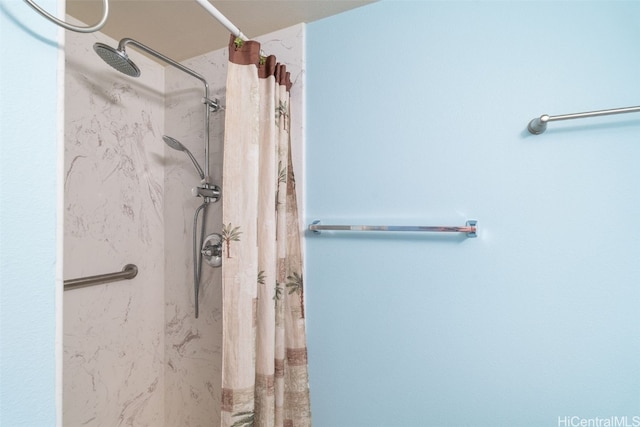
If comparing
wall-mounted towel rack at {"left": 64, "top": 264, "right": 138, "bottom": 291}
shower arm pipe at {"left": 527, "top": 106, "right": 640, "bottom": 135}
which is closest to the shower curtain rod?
shower arm pipe at {"left": 527, "top": 106, "right": 640, "bottom": 135}

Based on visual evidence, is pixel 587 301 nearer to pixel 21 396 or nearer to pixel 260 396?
pixel 260 396

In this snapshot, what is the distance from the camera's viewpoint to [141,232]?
1.39m

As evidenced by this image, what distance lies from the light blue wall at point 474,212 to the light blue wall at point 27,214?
2.66ft

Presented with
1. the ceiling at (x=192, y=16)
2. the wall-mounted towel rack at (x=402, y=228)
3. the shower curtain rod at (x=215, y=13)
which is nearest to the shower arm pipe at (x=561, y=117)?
the wall-mounted towel rack at (x=402, y=228)

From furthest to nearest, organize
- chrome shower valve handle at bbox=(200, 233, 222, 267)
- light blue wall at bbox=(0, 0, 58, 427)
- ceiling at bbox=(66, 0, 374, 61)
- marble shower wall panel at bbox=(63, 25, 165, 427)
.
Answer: chrome shower valve handle at bbox=(200, 233, 222, 267) < marble shower wall panel at bbox=(63, 25, 165, 427) < ceiling at bbox=(66, 0, 374, 61) < light blue wall at bbox=(0, 0, 58, 427)

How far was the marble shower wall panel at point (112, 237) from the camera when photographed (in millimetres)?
1143

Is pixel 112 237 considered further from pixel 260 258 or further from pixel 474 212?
pixel 474 212

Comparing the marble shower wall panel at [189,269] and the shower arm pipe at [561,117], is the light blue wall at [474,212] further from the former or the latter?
the marble shower wall panel at [189,269]

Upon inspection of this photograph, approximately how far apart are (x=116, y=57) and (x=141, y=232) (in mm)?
818

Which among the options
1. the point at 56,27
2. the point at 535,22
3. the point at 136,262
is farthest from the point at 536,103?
the point at 136,262

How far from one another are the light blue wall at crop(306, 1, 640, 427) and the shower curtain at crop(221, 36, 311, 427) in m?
0.11

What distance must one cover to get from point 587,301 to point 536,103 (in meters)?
0.61

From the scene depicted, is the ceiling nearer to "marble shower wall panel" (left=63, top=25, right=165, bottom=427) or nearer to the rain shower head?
"marble shower wall panel" (left=63, top=25, right=165, bottom=427)

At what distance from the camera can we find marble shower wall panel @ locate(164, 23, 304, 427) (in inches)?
52.7
